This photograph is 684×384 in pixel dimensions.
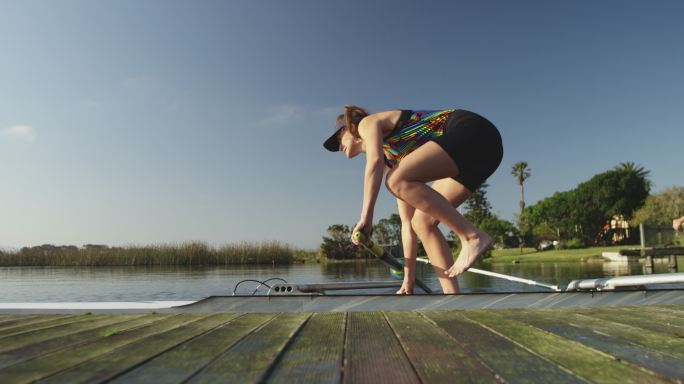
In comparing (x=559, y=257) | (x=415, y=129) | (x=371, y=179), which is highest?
(x=415, y=129)

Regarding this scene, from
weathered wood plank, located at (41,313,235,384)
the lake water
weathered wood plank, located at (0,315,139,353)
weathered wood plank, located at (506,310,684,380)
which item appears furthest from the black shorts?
the lake water

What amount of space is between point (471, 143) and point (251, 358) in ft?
7.34

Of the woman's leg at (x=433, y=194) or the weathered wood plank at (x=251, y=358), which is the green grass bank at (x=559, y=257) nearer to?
the woman's leg at (x=433, y=194)

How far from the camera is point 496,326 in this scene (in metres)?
1.51

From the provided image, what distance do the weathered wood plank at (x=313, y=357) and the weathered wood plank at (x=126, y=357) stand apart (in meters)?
0.36

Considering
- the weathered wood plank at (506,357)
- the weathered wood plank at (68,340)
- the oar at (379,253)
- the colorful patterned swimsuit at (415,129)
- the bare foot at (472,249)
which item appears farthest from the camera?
the colorful patterned swimsuit at (415,129)

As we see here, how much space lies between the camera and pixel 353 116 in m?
3.20

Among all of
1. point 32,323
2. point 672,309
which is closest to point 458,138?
point 672,309

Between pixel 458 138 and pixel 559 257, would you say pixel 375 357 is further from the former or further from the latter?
pixel 559 257

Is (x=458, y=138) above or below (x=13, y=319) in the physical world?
above

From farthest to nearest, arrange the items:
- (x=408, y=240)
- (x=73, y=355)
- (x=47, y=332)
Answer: (x=408, y=240), (x=47, y=332), (x=73, y=355)

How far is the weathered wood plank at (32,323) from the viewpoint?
1608 mm

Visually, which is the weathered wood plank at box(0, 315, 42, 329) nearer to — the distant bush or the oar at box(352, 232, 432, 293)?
the oar at box(352, 232, 432, 293)

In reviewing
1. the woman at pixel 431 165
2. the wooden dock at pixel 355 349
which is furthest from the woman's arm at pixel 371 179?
the wooden dock at pixel 355 349
